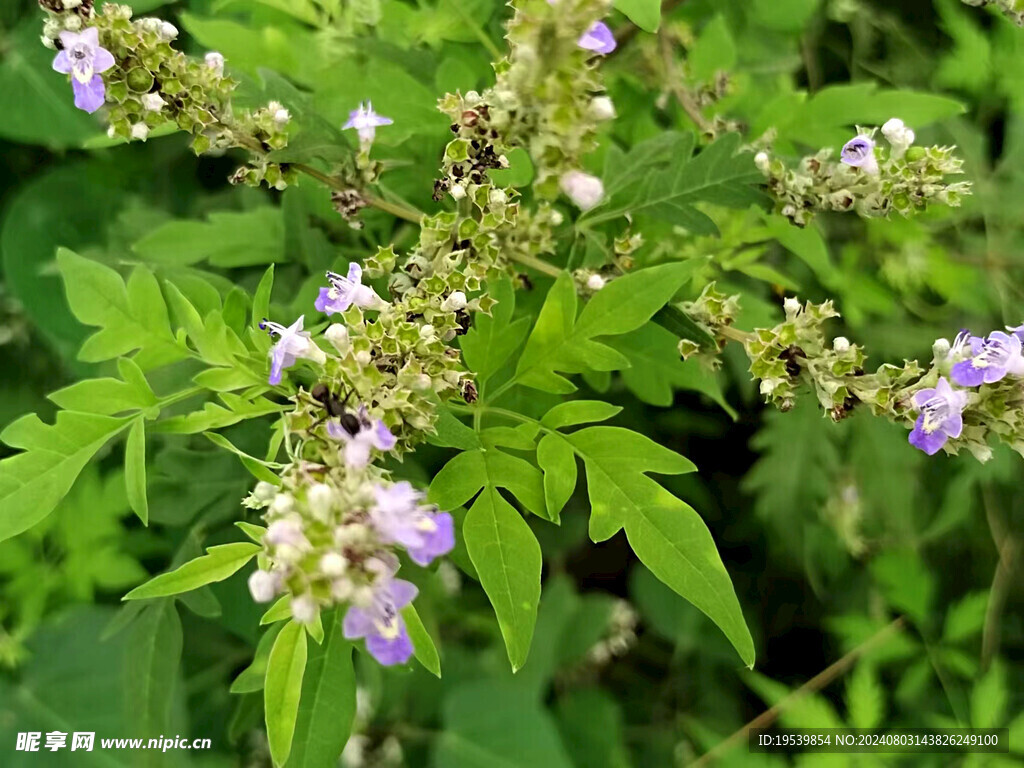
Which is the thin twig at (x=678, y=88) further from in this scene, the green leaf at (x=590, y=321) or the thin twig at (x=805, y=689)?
the thin twig at (x=805, y=689)

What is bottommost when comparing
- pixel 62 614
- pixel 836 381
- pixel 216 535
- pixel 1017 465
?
pixel 62 614

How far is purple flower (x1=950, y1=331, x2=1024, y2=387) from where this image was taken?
31.4 inches

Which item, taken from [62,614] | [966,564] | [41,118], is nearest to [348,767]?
[62,614]

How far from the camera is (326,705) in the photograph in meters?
0.90

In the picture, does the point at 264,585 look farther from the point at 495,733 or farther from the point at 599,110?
the point at 495,733

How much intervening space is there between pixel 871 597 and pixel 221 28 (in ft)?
6.72

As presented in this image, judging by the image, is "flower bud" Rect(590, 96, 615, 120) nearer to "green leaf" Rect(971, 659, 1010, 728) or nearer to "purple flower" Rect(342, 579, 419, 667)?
"purple flower" Rect(342, 579, 419, 667)

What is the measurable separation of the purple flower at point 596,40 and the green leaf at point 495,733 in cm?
132

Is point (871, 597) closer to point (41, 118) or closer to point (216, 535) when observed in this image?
point (216, 535)

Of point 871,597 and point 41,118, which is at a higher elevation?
point 41,118

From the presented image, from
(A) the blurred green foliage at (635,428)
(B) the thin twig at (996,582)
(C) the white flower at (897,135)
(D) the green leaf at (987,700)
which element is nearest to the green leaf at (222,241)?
(A) the blurred green foliage at (635,428)

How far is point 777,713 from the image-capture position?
1.95m

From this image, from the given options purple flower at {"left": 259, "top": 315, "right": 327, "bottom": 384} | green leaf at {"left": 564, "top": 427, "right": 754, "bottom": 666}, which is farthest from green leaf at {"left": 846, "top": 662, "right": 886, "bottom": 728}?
purple flower at {"left": 259, "top": 315, "right": 327, "bottom": 384}

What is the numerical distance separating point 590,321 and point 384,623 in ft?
1.47
